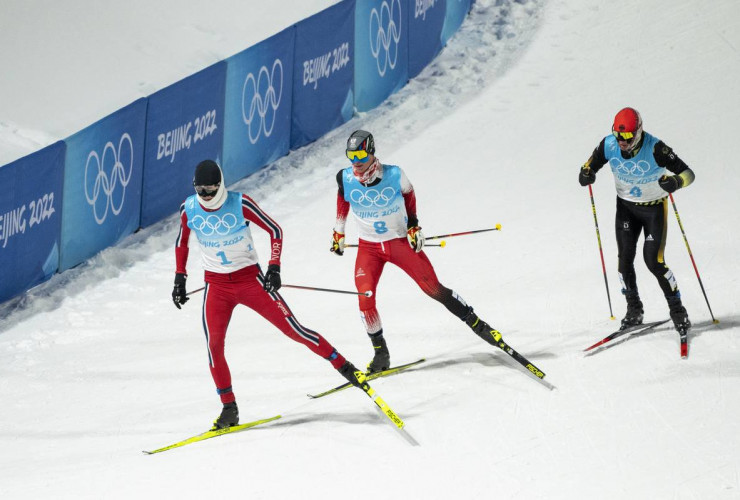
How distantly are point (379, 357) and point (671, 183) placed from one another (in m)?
2.37

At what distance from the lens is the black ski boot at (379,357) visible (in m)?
6.96

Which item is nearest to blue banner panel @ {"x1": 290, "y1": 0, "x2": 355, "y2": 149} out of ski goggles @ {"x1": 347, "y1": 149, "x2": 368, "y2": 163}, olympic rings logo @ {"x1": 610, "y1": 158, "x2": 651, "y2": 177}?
ski goggles @ {"x1": 347, "y1": 149, "x2": 368, "y2": 163}

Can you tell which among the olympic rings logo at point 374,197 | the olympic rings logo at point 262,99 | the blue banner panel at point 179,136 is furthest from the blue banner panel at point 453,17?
the olympic rings logo at point 374,197

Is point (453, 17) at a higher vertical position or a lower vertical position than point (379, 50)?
higher

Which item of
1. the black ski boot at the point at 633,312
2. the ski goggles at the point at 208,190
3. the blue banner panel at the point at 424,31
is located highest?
the blue banner panel at the point at 424,31

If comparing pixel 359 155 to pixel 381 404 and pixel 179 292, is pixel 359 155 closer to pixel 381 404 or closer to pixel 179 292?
pixel 179 292

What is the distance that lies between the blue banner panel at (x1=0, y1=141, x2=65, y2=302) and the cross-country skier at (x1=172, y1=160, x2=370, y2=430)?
3402mm

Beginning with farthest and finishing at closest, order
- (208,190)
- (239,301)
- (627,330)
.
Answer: (627,330) → (239,301) → (208,190)

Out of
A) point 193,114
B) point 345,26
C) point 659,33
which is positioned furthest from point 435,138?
point 659,33

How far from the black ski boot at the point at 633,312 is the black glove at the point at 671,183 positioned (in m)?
1.10

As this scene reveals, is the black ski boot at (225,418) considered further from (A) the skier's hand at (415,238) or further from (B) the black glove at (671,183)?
(B) the black glove at (671,183)

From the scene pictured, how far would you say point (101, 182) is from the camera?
31.9 feet

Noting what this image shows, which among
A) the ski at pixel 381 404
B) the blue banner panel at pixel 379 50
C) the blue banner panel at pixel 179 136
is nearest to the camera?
the ski at pixel 381 404

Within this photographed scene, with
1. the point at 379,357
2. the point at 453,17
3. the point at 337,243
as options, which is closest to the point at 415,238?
the point at 337,243
